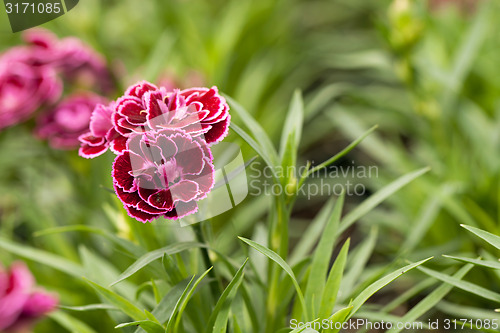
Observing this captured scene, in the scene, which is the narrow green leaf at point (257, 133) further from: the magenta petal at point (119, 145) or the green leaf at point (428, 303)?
the green leaf at point (428, 303)

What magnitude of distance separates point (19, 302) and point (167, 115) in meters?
0.63

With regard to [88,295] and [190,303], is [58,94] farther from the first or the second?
[190,303]

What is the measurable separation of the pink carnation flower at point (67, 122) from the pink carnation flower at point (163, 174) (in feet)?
1.97

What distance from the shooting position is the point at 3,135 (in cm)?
140

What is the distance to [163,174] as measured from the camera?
711 mm

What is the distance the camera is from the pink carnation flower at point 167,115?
72 cm

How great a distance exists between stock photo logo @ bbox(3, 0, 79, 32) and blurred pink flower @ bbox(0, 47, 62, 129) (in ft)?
0.61

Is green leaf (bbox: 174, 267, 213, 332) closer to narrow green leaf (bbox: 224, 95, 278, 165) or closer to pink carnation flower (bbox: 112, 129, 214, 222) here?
pink carnation flower (bbox: 112, 129, 214, 222)

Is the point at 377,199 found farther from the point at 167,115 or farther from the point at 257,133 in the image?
the point at 167,115

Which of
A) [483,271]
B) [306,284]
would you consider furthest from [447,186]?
[306,284]

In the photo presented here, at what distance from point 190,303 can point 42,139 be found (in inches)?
28.8

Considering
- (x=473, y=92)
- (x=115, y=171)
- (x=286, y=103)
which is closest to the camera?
(x=115, y=171)

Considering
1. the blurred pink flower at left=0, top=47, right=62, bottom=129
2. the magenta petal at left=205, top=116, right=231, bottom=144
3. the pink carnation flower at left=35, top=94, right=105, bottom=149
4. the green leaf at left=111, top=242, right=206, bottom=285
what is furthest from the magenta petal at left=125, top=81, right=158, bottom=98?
the blurred pink flower at left=0, top=47, right=62, bottom=129

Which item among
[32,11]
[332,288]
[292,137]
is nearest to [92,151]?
[292,137]
